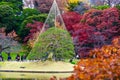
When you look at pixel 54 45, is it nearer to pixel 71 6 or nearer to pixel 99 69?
pixel 71 6

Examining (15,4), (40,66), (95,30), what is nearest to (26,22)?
(15,4)

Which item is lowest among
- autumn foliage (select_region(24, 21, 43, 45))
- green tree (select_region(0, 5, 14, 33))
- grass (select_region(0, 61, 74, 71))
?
grass (select_region(0, 61, 74, 71))

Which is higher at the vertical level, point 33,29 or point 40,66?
point 33,29

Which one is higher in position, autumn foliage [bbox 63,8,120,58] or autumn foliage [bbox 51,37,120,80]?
autumn foliage [bbox 51,37,120,80]

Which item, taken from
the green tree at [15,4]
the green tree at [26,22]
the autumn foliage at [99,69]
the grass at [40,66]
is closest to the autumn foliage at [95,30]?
the grass at [40,66]

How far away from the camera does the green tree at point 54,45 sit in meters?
24.4

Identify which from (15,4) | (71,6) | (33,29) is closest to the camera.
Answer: (33,29)

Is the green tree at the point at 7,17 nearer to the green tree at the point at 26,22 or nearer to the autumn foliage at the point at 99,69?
the green tree at the point at 26,22

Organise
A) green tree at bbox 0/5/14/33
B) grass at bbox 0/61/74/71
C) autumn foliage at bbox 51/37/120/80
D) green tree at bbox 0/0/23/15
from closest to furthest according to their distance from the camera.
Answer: autumn foliage at bbox 51/37/120/80
grass at bbox 0/61/74/71
green tree at bbox 0/5/14/33
green tree at bbox 0/0/23/15

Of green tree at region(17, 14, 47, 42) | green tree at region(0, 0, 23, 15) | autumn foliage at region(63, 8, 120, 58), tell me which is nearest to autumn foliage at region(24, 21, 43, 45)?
green tree at region(17, 14, 47, 42)

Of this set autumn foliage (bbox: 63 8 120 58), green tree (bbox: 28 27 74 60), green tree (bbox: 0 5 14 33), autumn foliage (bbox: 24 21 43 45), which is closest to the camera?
green tree (bbox: 28 27 74 60)

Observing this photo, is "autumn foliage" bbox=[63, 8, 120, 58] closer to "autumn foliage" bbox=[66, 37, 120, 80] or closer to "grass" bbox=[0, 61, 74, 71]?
"grass" bbox=[0, 61, 74, 71]

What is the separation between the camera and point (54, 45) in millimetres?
24438

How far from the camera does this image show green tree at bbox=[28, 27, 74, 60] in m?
24.4
